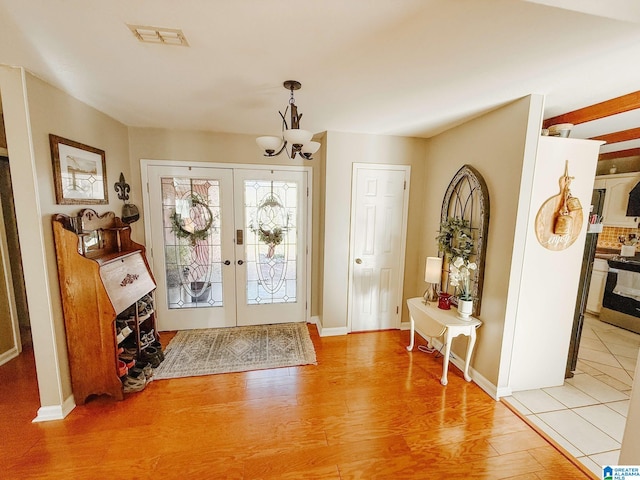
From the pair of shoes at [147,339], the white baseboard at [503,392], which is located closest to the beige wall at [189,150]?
the pair of shoes at [147,339]

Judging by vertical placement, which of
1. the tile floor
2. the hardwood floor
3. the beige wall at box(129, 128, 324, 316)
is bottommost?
the hardwood floor

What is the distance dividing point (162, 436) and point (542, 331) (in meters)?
3.12

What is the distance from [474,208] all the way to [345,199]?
1.33 m

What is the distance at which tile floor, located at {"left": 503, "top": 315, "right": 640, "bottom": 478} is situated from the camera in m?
1.75

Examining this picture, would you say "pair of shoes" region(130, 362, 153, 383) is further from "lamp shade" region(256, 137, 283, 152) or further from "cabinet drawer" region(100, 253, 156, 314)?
"lamp shade" region(256, 137, 283, 152)

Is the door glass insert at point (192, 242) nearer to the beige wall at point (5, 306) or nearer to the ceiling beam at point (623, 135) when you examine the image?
the beige wall at point (5, 306)

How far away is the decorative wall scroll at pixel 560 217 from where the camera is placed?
2068 millimetres

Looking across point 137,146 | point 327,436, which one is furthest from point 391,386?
point 137,146

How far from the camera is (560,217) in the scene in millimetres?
2055

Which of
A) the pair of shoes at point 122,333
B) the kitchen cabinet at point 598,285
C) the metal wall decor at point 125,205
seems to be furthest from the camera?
the kitchen cabinet at point 598,285

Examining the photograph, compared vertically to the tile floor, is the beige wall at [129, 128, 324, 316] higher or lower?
higher

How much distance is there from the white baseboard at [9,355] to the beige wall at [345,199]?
324 cm

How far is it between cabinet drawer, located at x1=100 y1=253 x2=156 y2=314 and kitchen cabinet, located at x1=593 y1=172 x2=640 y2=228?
6318mm

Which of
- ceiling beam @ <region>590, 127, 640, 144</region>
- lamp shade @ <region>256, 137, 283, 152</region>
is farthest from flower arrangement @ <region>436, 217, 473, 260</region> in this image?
ceiling beam @ <region>590, 127, 640, 144</region>
